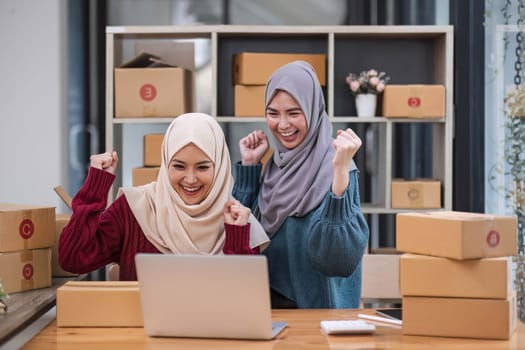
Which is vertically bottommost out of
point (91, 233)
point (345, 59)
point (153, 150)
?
point (91, 233)

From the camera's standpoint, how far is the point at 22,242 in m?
2.53

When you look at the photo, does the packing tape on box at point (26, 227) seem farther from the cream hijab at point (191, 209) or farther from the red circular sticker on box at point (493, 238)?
the red circular sticker on box at point (493, 238)

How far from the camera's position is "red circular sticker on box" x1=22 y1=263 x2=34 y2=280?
2.52 meters

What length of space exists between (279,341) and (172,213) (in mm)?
644

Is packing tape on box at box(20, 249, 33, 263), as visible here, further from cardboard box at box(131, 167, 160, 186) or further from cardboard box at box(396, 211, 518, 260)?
cardboard box at box(131, 167, 160, 186)

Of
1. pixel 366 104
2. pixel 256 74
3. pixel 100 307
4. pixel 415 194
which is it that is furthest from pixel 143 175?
pixel 100 307

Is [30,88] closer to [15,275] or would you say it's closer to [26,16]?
[26,16]

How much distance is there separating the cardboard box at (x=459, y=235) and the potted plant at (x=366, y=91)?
87.1 inches

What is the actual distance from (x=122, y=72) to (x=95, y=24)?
1.15m

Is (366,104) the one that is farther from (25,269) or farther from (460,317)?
(460,317)

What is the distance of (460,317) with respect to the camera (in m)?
2.05

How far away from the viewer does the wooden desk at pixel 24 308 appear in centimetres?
204

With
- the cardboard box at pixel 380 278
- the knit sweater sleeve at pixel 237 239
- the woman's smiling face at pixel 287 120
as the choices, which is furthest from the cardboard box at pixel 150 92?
the knit sweater sleeve at pixel 237 239

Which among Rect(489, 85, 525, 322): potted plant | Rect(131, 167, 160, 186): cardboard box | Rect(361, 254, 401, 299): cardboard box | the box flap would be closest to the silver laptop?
the box flap
